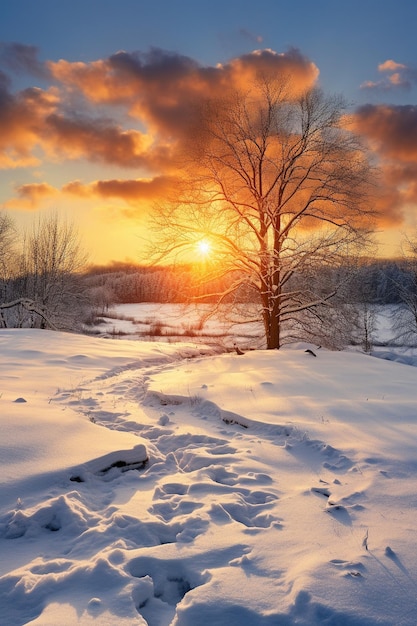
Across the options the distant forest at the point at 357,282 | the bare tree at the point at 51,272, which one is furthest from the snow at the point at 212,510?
the bare tree at the point at 51,272

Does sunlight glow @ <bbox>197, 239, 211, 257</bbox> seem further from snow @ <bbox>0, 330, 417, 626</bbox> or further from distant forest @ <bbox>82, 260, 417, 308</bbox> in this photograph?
snow @ <bbox>0, 330, 417, 626</bbox>

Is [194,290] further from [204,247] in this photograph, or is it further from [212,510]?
[212,510]

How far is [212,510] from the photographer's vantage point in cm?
347

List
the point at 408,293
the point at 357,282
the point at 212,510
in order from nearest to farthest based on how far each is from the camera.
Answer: the point at 212,510, the point at 357,282, the point at 408,293

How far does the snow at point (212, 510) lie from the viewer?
233 cm

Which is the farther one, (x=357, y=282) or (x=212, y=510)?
(x=357, y=282)

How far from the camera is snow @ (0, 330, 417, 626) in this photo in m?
2.33

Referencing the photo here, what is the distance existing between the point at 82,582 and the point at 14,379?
651cm

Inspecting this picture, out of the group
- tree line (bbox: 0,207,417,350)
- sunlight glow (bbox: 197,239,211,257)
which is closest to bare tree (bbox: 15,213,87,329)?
tree line (bbox: 0,207,417,350)

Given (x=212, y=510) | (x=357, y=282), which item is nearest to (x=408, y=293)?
(x=357, y=282)

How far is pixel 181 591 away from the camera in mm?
2568

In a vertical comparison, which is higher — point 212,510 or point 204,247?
point 204,247

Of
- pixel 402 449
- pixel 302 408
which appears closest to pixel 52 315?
pixel 302 408

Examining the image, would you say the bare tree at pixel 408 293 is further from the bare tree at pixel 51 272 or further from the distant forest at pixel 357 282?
the bare tree at pixel 51 272
